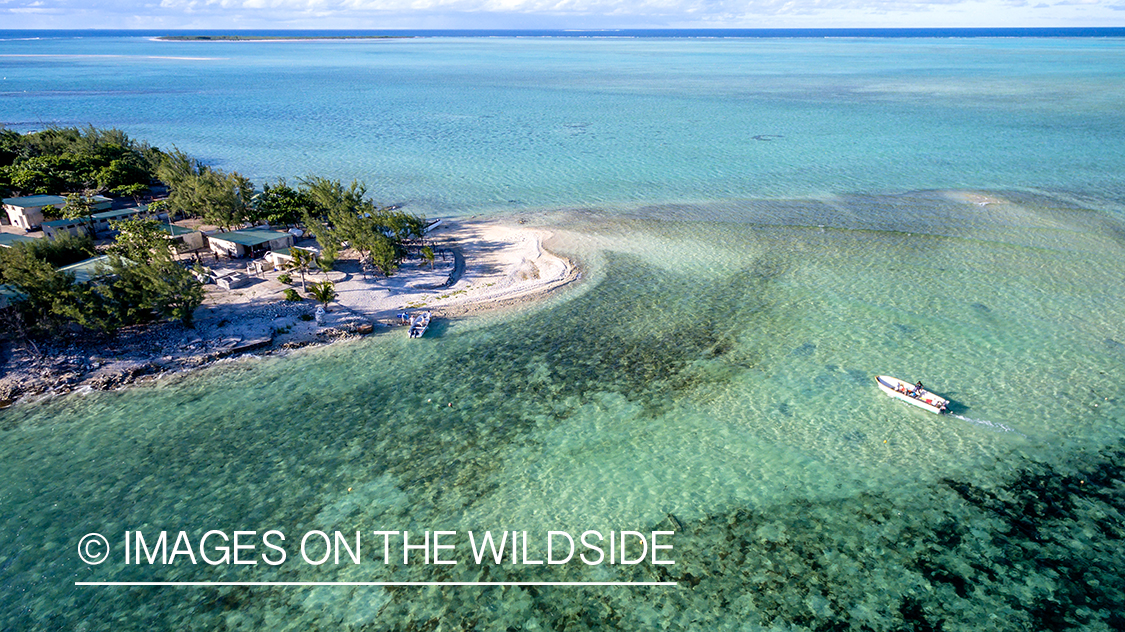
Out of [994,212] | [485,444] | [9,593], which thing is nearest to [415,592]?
[485,444]

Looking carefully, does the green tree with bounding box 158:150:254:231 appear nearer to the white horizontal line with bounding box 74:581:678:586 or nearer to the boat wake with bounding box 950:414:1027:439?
the white horizontal line with bounding box 74:581:678:586

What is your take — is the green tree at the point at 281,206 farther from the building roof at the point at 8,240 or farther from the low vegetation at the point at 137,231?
the building roof at the point at 8,240

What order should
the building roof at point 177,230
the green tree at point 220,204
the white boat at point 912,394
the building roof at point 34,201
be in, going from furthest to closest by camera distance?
the building roof at point 34,201 < the green tree at point 220,204 < the building roof at point 177,230 < the white boat at point 912,394

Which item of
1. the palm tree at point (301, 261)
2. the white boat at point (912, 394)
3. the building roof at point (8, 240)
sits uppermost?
the building roof at point (8, 240)

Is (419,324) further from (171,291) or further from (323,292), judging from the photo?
(171,291)

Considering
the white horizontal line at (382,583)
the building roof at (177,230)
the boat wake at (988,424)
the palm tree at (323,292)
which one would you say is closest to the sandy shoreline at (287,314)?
the palm tree at (323,292)

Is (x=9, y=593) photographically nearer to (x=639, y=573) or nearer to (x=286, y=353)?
(x=286, y=353)
